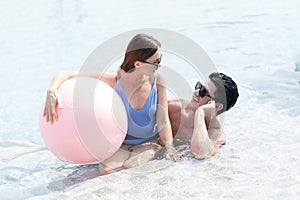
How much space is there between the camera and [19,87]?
7516mm

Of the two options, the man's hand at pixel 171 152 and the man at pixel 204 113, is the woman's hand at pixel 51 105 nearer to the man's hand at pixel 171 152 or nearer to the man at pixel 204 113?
the man's hand at pixel 171 152

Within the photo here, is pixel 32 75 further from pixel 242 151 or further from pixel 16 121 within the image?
pixel 242 151

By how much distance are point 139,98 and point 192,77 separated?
11.2ft

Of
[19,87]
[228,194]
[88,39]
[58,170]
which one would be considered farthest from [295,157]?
[88,39]

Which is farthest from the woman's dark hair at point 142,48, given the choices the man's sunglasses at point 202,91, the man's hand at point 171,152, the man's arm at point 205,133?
the man's hand at point 171,152

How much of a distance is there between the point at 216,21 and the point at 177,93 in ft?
19.0

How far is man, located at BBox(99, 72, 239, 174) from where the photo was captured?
4398 mm

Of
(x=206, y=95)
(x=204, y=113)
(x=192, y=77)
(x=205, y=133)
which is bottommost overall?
(x=192, y=77)

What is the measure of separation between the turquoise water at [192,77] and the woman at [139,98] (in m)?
0.25

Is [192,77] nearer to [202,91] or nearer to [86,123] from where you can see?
[202,91]

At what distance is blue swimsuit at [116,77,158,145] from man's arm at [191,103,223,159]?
0.39 m

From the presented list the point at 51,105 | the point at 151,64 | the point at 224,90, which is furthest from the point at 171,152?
the point at 51,105

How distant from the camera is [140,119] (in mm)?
4383

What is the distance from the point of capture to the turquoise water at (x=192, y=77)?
4102 millimetres
